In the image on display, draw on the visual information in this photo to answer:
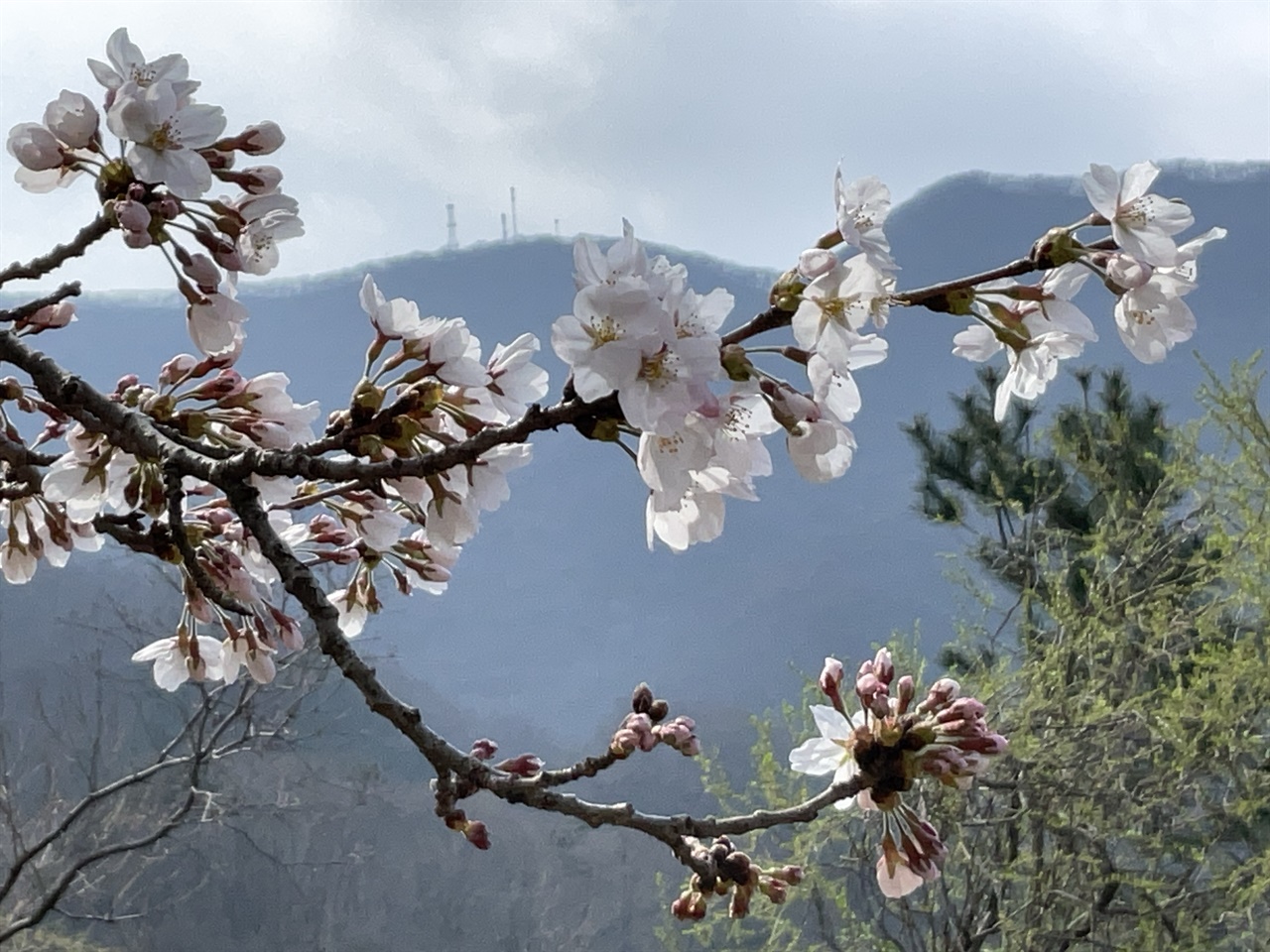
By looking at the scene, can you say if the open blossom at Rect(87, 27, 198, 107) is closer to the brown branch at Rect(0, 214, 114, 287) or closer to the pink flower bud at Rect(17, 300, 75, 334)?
the brown branch at Rect(0, 214, 114, 287)

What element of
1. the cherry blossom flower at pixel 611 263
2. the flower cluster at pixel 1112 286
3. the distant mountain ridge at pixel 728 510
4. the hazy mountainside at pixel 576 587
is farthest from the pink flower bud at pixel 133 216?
the distant mountain ridge at pixel 728 510

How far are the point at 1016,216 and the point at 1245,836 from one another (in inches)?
520

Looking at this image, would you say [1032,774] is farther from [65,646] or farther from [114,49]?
[65,646]

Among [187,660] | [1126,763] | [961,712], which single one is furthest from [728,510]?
[961,712]

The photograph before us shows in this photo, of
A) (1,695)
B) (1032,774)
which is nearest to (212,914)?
(1,695)

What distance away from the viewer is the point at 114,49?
1.55 feet

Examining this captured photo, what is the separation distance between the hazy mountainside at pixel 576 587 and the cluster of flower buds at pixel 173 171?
5.52 metres

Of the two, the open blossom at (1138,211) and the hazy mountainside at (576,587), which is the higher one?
the hazy mountainside at (576,587)

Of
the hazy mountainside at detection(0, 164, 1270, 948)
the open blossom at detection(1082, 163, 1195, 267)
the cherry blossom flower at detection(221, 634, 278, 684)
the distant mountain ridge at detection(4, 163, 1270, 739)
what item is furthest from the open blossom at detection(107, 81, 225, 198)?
the distant mountain ridge at detection(4, 163, 1270, 739)

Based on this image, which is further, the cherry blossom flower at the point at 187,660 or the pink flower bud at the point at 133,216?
the cherry blossom flower at the point at 187,660

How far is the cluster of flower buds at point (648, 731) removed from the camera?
519 mm

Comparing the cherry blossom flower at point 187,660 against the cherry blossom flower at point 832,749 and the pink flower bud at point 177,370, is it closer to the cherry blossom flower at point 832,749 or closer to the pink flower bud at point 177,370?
the pink flower bud at point 177,370

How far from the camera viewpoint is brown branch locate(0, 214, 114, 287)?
49cm

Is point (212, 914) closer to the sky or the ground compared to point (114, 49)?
closer to the sky
